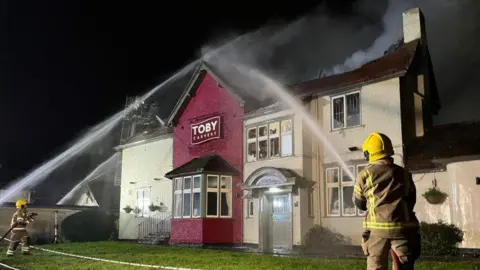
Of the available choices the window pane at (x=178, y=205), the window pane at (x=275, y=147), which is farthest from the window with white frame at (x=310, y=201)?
the window pane at (x=178, y=205)

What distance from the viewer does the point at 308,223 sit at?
66.3 ft

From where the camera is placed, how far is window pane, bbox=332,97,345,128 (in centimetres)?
2022

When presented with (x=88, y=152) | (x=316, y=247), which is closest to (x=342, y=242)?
(x=316, y=247)

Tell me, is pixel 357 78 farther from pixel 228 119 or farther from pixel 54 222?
pixel 54 222

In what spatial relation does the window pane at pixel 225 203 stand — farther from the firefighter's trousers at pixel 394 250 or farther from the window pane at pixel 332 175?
the firefighter's trousers at pixel 394 250

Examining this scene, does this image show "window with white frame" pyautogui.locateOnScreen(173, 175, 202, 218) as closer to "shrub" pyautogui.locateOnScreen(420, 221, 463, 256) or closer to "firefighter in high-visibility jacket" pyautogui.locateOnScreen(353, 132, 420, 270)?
"shrub" pyautogui.locateOnScreen(420, 221, 463, 256)

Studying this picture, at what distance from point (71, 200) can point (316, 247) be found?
1565 inches

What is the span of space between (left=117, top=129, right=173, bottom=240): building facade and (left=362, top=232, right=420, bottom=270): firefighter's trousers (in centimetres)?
2255

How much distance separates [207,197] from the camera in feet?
77.2

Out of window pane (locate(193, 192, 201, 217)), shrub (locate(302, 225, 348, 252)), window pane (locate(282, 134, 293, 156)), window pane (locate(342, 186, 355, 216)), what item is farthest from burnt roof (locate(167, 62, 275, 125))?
shrub (locate(302, 225, 348, 252))

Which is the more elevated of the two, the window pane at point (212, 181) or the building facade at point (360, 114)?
the building facade at point (360, 114)

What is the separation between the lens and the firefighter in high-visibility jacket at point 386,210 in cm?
531

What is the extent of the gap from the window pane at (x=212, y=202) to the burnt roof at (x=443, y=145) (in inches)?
382

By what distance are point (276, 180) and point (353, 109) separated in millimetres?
4417
